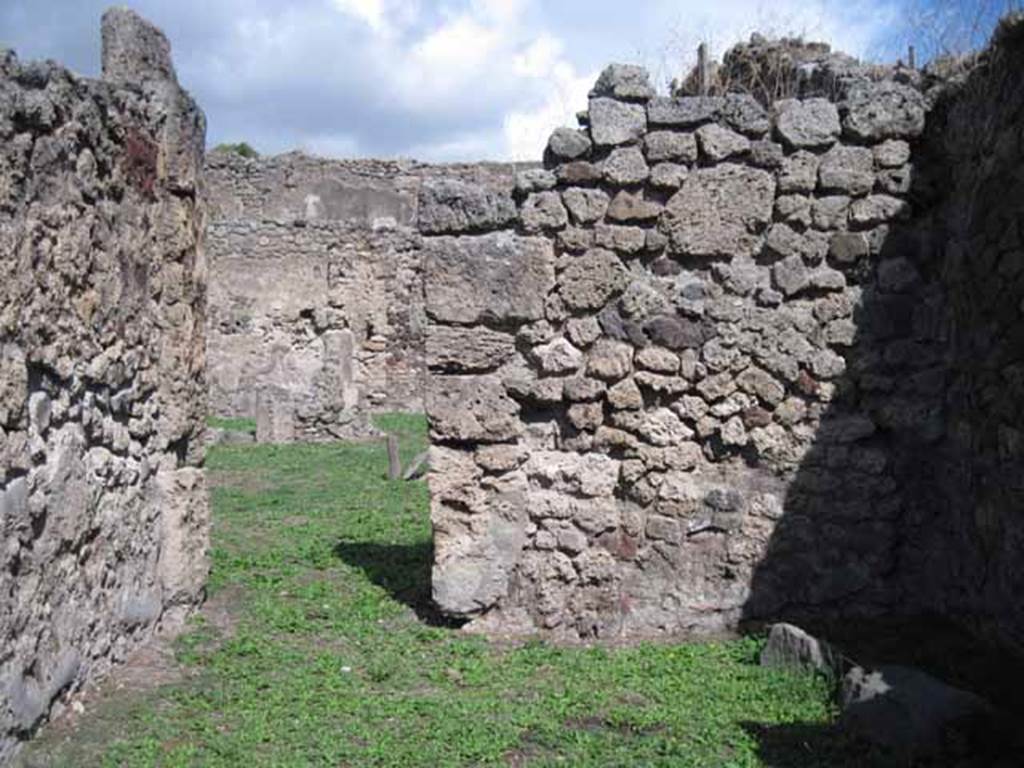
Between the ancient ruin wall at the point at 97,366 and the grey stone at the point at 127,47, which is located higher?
the grey stone at the point at 127,47

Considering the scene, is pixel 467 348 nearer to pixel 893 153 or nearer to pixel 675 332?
pixel 675 332

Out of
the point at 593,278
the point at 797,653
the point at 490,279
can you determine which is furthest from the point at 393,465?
the point at 797,653

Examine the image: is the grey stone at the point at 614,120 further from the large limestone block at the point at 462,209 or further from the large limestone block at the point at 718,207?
the large limestone block at the point at 462,209

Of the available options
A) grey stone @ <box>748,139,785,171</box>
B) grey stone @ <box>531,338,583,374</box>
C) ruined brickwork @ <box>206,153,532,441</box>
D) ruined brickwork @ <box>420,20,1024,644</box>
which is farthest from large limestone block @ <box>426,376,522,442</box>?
ruined brickwork @ <box>206,153,532,441</box>

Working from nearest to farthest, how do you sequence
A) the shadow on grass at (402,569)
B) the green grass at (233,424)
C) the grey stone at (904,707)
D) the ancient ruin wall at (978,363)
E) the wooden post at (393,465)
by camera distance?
the grey stone at (904,707)
the ancient ruin wall at (978,363)
the shadow on grass at (402,569)
the wooden post at (393,465)
the green grass at (233,424)

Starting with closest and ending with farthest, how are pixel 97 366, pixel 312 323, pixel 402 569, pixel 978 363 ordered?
1. pixel 97 366
2. pixel 978 363
3. pixel 402 569
4. pixel 312 323

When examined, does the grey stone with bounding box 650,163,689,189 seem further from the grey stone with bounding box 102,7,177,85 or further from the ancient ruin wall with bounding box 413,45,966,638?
the grey stone with bounding box 102,7,177,85

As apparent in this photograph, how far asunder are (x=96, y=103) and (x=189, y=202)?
3.19 ft

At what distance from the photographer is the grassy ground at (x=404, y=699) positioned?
372 cm

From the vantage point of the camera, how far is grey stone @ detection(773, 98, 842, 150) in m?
5.04

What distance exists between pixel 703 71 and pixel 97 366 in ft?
11.0

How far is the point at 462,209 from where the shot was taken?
5156 millimetres

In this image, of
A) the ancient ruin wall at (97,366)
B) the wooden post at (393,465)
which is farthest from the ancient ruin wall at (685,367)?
the wooden post at (393,465)

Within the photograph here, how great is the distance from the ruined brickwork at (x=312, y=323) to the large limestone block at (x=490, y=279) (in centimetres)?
773
